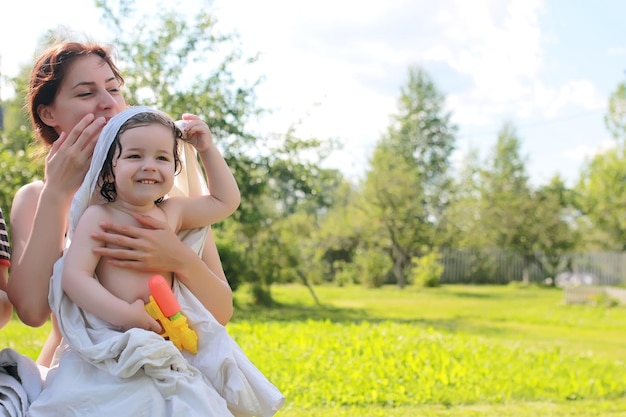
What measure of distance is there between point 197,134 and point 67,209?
16.3 inches

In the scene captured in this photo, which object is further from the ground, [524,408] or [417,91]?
[417,91]

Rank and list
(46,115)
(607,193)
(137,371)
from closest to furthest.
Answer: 1. (137,371)
2. (46,115)
3. (607,193)

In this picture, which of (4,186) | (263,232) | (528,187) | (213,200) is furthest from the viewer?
(528,187)

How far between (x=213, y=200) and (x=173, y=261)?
266mm

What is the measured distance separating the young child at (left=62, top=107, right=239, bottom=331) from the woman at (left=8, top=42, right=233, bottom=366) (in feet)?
0.13

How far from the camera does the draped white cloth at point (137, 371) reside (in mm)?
1764

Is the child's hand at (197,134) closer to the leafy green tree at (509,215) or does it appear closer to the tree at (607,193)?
the leafy green tree at (509,215)

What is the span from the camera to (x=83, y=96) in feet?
7.32

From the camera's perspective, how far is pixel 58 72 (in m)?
2.23

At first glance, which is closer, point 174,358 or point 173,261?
point 174,358

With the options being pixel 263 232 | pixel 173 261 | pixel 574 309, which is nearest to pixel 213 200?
pixel 173 261

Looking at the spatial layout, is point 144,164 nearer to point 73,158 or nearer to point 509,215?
point 73,158

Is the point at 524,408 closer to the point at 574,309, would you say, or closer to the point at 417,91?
the point at 574,309

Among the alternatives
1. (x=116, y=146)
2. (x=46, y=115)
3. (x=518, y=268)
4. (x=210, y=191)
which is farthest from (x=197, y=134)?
(x=518, y=268)
